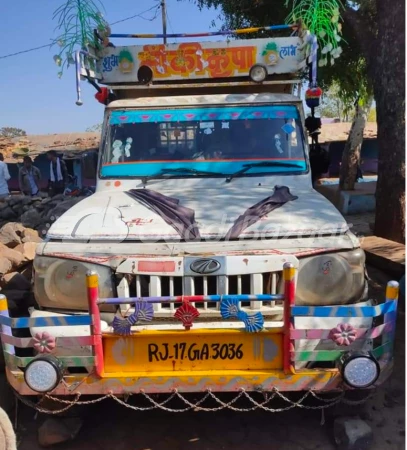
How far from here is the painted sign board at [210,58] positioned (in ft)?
14.6

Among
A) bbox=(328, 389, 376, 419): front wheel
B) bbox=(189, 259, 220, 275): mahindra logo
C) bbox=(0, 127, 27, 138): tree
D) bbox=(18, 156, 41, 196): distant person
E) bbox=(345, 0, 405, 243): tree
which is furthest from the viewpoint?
bbox=(0, 127, 27, 138): tree

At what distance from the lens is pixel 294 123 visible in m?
4.10

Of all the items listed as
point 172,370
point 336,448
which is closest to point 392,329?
point 336,448

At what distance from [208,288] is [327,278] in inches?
26.8

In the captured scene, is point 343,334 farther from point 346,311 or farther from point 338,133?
A: point 338,133

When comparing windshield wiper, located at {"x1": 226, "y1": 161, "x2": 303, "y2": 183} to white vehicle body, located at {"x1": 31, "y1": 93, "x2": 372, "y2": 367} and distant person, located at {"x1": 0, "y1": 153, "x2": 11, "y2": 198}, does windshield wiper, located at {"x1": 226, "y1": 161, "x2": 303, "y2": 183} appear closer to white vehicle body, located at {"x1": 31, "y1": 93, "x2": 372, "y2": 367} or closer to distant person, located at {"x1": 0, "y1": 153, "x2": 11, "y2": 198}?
white vehicle body, located at {"x1": 31, "y1": 93, "x2": 372, "y2": 367}

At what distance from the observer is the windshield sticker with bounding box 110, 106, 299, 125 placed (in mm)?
4117

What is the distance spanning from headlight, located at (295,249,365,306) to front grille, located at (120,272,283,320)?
0.14 meters

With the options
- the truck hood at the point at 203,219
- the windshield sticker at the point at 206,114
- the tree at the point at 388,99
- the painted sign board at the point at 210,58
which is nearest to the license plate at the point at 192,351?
the truck hood at the point at 203,219

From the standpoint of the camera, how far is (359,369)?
Answer: 8.25 ft

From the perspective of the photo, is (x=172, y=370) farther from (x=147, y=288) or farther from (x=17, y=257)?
(x=17, y=257)

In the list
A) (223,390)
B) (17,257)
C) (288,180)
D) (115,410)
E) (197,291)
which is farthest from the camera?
(17,257)

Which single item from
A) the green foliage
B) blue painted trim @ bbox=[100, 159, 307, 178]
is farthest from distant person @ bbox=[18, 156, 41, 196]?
blue painted trim @ bbox=[100, 159, 307, 178]

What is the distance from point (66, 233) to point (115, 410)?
1.42m
